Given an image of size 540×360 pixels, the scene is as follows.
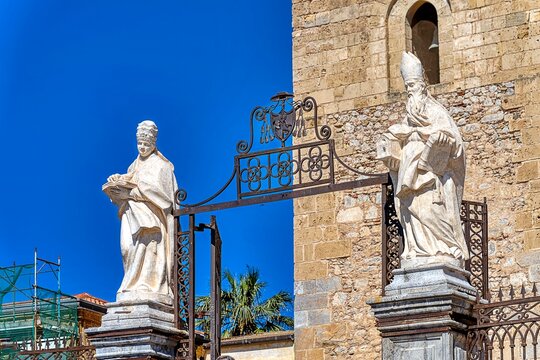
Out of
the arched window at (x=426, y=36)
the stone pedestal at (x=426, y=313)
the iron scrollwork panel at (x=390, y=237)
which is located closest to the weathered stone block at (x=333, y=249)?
the arched window at (x=426, y=36)

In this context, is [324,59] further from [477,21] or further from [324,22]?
[477,21]

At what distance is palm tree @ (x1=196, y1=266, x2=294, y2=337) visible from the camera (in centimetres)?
3766

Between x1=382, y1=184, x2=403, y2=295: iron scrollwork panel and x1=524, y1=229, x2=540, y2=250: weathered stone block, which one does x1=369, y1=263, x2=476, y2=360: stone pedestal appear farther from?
x1=524, y1=229, x2=540, y2=250: weathered stone block

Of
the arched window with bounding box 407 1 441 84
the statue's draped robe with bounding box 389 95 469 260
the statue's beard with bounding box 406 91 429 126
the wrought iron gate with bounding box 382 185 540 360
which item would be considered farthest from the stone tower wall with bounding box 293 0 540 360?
the statue's beard with bounding box 406 91 429 126

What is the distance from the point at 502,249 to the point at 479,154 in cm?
132

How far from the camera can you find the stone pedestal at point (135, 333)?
17.4 m

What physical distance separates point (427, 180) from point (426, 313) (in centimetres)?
133

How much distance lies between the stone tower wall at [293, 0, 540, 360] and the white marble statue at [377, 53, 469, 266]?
191 inches

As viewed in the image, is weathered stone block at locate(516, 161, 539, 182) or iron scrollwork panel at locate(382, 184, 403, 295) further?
weathered stone block at locate(516, 161, 539, 182)

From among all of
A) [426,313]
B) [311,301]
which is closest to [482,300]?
[426,313]

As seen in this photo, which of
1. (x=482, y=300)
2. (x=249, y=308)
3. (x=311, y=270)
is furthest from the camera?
(x=249, y=308)

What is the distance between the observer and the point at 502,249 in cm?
2091

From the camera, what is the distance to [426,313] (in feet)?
50.9

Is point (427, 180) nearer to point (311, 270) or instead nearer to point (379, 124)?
point (379, 124)
